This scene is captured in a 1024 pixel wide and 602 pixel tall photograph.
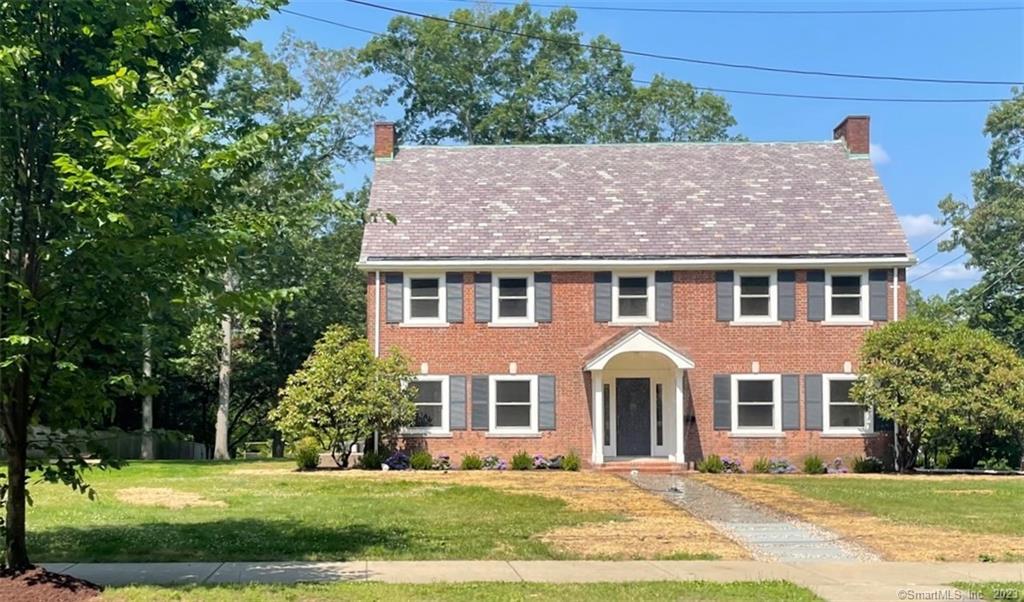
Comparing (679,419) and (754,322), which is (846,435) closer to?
(754,322)

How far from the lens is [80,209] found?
26.3 feet

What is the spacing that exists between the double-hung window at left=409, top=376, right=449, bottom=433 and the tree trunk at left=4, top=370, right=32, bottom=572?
15347 millimetres

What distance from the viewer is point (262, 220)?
927 centimetres

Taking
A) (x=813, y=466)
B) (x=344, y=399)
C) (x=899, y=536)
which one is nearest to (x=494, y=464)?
(x=344, y=399)

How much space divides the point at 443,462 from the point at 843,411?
33.1 feet

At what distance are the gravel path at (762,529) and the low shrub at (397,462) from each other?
275 inches

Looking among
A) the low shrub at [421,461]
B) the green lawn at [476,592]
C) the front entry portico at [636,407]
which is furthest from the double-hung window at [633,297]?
the green lawn at [476,592]

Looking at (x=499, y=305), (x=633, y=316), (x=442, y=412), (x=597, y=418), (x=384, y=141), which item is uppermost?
(x=384, y=141)

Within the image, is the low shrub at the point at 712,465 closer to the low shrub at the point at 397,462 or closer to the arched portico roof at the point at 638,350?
the arched portico roof at the point at 638,350

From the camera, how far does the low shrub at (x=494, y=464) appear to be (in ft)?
77.6

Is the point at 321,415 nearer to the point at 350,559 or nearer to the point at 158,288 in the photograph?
the point at 350,559

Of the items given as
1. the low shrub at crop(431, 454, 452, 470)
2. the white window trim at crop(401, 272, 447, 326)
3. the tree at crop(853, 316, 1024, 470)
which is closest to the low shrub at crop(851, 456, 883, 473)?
the tree at crop(853, 316, 1024, 470)

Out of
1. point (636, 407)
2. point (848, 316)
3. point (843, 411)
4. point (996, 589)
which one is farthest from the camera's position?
point (636, 407)

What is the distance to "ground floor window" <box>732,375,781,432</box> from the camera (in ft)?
78.8
